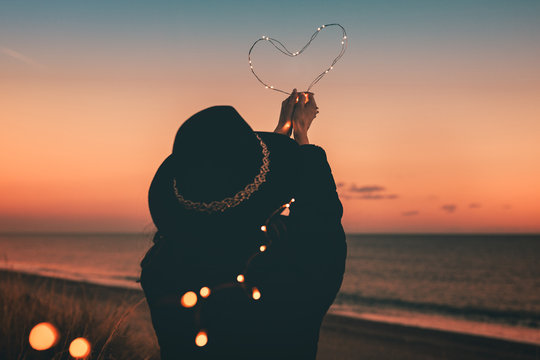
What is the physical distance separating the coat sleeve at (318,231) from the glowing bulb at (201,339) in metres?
0.34

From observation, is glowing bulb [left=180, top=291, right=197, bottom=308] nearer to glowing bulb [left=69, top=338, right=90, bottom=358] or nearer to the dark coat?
the dark coat

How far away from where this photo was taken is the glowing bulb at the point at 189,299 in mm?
1235

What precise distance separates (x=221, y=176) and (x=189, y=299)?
0.39 meters

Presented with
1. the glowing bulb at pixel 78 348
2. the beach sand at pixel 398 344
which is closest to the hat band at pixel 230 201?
the glowing bulb at pixel 78 348

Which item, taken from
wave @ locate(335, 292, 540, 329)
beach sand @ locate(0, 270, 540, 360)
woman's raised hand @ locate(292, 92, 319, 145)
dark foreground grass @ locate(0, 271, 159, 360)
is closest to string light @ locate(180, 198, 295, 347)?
woman's raised hand @ locate(292, 92, 319, 145)

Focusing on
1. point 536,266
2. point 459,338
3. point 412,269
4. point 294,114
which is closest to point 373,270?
point 412,269

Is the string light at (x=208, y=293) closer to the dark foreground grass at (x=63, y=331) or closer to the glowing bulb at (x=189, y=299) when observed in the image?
the glowing bulb at (x=189, y=299)

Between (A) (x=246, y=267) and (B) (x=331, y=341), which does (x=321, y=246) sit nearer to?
(A) (x=246, y=267)

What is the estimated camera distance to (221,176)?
122cm

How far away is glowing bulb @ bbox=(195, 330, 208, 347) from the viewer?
4.03 ft

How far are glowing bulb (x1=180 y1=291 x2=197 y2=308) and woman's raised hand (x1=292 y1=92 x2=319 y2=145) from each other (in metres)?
0.72

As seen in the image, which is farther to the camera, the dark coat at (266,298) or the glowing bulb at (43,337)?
the glowing bulb at (43,337)

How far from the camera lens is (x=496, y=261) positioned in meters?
55.2

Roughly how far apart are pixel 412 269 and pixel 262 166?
157 ft
